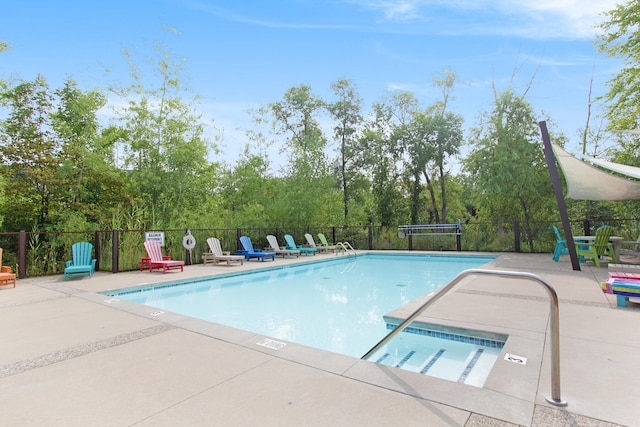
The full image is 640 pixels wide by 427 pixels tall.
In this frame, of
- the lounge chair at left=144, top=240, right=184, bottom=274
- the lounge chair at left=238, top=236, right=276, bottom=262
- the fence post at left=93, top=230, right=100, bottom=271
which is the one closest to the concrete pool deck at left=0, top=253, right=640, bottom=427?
the lounge chair at left=144, top=240, right=184, bottom=274

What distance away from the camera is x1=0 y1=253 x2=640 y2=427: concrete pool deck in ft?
6.10

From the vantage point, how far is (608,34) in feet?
37.8

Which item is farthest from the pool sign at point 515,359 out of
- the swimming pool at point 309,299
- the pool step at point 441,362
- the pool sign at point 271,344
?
the pool sign at point 271,344

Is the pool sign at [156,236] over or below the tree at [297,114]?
below

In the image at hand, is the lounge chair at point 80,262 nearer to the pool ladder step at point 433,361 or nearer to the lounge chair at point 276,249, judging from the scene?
the lounge chair at point 276,249

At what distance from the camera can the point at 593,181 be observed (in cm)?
820

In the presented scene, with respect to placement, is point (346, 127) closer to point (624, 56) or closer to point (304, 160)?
point (304, 160)

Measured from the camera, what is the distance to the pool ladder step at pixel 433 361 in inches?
115

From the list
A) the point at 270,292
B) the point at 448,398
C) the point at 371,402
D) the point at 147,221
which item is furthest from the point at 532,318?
the point at 147,221

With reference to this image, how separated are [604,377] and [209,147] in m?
12.9

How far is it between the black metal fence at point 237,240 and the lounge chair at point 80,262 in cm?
58

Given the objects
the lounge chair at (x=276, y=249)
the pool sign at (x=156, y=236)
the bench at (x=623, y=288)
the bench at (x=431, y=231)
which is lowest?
the bench at (x=623, y=288)

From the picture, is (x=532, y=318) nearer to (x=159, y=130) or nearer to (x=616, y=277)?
(x=616, y=277)

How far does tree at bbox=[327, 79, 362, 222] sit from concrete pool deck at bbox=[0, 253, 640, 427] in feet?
54.3
